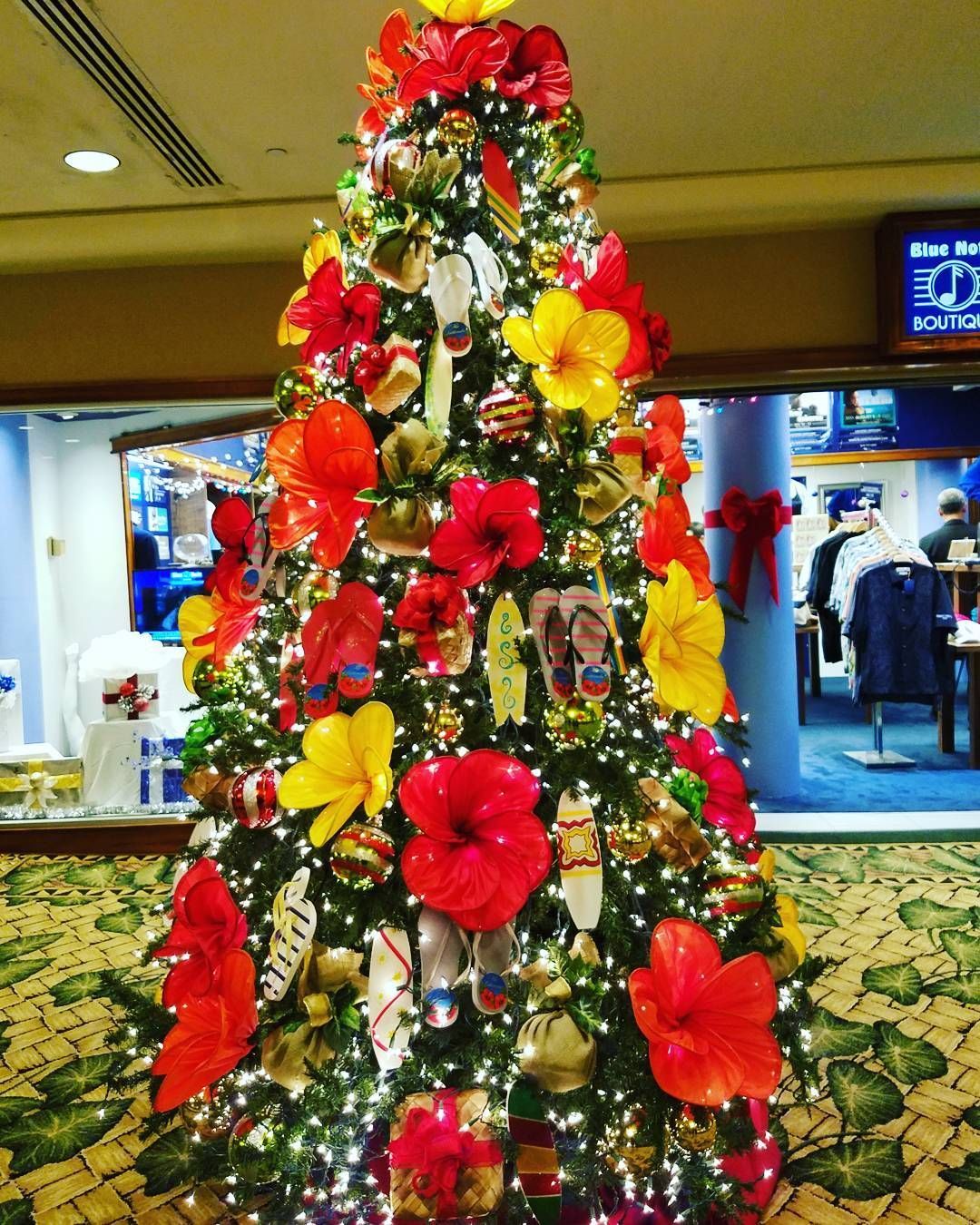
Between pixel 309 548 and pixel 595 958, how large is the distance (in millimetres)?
884

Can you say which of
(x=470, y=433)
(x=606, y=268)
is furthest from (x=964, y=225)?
(x=470, y=433)

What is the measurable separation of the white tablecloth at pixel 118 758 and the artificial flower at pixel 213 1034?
2.85 meters

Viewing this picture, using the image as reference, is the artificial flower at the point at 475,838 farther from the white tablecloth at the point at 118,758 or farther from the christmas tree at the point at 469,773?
the white tablecloth at the point at 118,758

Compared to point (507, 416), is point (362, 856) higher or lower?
lower

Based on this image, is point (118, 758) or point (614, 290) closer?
point (614, 290)

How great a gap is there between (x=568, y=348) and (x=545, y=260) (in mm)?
265

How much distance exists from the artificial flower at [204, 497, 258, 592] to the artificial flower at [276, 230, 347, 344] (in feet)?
1.14

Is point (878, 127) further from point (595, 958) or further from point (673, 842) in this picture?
point (595, 958)

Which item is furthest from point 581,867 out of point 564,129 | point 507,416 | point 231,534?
point 564,129

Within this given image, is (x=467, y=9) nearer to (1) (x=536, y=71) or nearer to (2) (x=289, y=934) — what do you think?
(1) (x=536, y=71)

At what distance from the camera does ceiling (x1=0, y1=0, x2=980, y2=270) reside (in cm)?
216

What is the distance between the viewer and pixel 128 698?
380cm

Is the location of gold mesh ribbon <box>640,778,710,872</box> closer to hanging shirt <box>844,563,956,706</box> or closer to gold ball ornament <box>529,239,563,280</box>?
gold ball ornament <box>529,239,563,280</box>

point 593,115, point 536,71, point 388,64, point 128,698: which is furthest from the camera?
point 128,698
